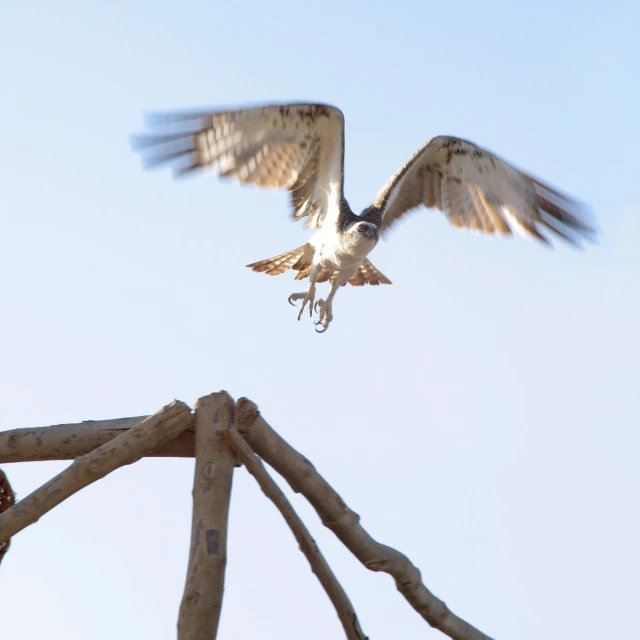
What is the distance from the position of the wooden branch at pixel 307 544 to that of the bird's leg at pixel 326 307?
3493mm

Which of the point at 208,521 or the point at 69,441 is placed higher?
the point at 69,441

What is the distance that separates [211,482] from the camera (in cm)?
357

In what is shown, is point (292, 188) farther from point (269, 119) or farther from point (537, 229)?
point (537, 229)

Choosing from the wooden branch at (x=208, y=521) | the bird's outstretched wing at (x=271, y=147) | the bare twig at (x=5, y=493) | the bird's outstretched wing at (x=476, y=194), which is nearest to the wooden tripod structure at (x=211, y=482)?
the wooden branch at (x=208, y=521)

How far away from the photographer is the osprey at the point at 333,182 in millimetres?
6781

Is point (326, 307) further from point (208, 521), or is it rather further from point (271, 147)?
point (208, 521)

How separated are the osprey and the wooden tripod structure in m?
2.92

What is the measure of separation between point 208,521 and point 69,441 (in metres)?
0.71

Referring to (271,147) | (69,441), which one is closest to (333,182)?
(271,147)

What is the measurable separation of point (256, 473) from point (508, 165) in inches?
195

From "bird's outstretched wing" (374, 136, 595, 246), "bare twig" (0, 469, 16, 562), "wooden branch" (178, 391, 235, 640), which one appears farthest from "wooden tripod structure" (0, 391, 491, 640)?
"bird's outstretched wing" (374, 136, 595, 246)

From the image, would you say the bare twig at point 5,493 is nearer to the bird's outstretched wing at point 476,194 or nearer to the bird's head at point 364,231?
the bird's head at point 364,231

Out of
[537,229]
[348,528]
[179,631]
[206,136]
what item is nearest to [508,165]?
[537,229]

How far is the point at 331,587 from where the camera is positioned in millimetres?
3576
